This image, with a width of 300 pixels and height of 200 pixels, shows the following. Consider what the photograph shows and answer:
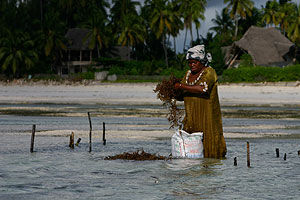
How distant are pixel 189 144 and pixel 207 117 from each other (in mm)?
529

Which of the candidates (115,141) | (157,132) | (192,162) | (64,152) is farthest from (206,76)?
(157,132)

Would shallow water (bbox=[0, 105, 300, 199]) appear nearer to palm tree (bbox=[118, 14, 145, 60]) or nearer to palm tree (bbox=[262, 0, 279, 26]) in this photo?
palm tree (bbox=[118, 14, 145, 60])

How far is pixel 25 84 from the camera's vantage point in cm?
5731

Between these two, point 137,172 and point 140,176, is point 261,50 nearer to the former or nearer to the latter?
point 137,172

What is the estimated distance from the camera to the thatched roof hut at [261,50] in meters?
61.9

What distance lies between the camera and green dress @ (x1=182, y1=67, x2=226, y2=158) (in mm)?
9156

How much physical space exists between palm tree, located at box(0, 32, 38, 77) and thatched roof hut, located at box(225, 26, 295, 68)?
909 inches

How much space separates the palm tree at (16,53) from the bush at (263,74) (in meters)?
25.6

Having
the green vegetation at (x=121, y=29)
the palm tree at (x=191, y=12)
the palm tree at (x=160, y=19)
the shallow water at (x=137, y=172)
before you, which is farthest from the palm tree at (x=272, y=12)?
the shallow water at (x=137, y=172)

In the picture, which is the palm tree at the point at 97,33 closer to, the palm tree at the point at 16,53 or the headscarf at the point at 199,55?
the palm tree at the point at 16,53

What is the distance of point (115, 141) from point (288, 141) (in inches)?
163

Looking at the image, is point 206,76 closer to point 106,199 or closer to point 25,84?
point 106,199

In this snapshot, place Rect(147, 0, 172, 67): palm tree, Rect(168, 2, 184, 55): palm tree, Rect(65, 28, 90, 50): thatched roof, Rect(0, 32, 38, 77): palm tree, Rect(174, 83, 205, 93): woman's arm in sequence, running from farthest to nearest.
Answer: Rect(65, 28, 90, 50): thatched roof
Rect(168, 2, 184, 55): palm tree
Rect(147, 0, 172, 67): palm tree
Rect(0, 32, 38, 77): palm tree
Rect(174, 83, 205, 93): woman's arm

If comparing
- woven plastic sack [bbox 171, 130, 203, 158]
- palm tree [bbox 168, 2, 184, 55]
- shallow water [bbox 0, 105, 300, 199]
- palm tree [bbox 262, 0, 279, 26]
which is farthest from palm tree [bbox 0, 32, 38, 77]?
woven plastic sack [bbox 171, 130, 203, 158]
